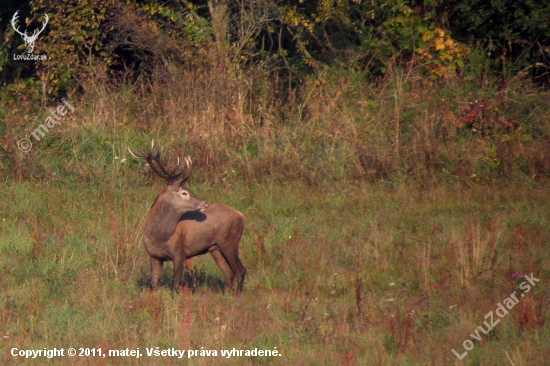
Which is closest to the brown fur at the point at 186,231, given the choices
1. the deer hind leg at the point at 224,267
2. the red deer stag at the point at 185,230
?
the red deer stag at the point at 185,230

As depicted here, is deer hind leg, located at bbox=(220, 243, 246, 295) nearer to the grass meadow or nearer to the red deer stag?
the red deer stag

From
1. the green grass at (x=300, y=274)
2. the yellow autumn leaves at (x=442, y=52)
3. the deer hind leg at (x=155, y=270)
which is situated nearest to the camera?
the green grass at (x=300, y=274)

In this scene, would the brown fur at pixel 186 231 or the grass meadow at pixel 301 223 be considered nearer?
the grass meadow at pixel 301 223

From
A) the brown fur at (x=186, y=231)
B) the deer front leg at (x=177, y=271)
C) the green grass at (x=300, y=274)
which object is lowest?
the green grass at (x=300, y=274)

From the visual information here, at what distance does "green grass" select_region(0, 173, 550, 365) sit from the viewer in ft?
22.1

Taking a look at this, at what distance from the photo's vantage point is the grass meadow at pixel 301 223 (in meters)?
6.86

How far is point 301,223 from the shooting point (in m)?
10.0

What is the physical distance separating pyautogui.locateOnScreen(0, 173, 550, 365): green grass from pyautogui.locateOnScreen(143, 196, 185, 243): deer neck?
52 centimetres

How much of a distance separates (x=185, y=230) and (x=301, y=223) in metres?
2.28

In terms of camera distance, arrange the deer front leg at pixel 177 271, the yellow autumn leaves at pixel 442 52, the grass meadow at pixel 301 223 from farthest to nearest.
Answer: the yellow autumn leaves at pixel 442 52, the deer front leg at pixel 177 271, the grass meadow at pixel 301 223

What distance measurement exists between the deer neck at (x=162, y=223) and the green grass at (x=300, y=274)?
1.70ft

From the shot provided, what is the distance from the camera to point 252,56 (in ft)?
47.3

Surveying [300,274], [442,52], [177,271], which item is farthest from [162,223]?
[442,52]

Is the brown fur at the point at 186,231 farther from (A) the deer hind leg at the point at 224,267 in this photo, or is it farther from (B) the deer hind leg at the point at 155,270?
(A) the deer hind leg at the point at 224,267
